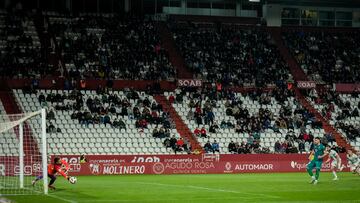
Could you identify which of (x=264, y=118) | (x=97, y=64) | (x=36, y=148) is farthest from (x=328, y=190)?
(x=97, y=64)

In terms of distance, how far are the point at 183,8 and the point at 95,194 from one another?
1825 inches

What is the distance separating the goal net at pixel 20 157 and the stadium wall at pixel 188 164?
335 cm

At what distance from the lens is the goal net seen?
28516mm

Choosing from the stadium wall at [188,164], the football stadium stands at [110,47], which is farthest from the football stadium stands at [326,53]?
the stadium wall at [188,164]

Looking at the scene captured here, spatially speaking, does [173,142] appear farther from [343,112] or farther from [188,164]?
[343,112]

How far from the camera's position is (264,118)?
5850 cm

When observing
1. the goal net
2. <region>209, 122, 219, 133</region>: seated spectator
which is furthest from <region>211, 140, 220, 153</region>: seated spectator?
the goal net

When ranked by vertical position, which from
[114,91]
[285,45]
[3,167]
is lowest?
[3,167]

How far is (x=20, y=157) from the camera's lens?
28984 millimetres

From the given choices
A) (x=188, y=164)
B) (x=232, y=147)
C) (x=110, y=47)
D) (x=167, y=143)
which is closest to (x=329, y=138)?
(x=232, y=147)

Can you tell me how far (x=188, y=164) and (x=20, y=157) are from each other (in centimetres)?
1995

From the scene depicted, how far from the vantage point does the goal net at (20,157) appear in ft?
93.6

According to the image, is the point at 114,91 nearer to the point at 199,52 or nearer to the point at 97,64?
the point at 97,64

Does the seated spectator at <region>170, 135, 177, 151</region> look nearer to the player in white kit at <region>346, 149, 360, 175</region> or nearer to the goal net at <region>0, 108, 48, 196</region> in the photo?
the goal net at <region>0, 108, 48, 196</region>
